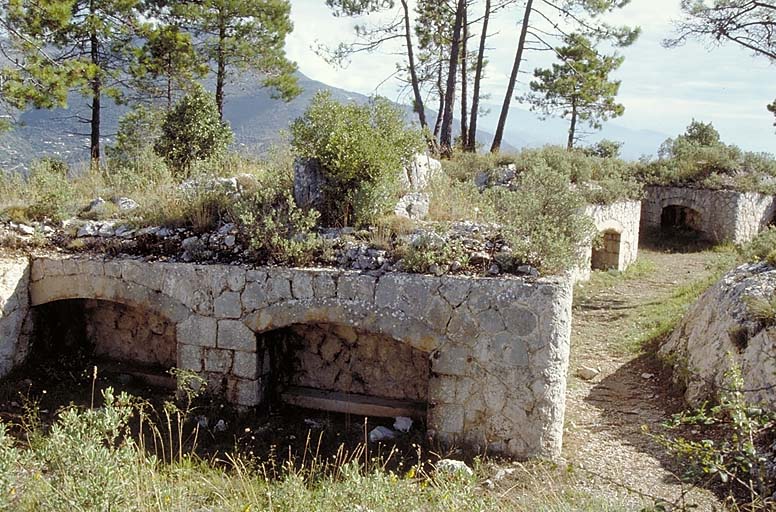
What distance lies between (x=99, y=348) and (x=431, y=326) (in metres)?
4.39

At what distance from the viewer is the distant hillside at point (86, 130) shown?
10031 mm

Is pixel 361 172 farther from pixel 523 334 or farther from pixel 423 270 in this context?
pixel 523 334

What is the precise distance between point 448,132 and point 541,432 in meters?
11.9

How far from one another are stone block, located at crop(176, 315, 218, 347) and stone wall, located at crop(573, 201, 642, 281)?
8.24 m

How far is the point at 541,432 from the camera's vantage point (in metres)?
5.46

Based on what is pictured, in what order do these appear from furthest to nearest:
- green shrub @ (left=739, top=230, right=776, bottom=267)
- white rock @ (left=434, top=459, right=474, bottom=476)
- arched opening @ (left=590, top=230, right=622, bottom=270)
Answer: arched opening @ (left=590, top=230, right=622, bottom=270) → green shrub @ (left=739, top=230, right=776, bottom=267) → white rock @ (left=434, top=459, right=474, bottom=476)

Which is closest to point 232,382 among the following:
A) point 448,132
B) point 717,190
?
point 448,132

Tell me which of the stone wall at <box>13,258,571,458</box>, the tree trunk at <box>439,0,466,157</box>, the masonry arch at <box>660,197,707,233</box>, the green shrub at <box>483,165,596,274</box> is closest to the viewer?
the stone wall at <box>13,258,571,458</box>

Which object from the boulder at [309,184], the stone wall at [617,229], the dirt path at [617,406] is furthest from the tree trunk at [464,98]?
the boulder at [309,184]

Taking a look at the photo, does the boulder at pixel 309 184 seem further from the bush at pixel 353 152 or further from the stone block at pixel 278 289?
the stone block at pixel 278 289

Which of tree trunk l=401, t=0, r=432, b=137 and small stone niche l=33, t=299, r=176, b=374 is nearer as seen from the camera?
small stone niche l=33, t=299, r=176, b=374

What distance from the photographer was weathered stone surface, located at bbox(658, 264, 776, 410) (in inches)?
236

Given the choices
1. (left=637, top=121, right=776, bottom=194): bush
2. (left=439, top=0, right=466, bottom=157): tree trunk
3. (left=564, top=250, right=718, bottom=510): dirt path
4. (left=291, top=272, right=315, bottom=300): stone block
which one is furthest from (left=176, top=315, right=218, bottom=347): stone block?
(left=637, top=121, right=776, bottom=194): bush

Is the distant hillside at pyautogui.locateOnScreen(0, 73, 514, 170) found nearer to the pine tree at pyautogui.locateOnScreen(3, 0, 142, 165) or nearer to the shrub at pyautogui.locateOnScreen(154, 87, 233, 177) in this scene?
the shrub at pyautogui.locateOnScreen(154, 87, 233, 177)
